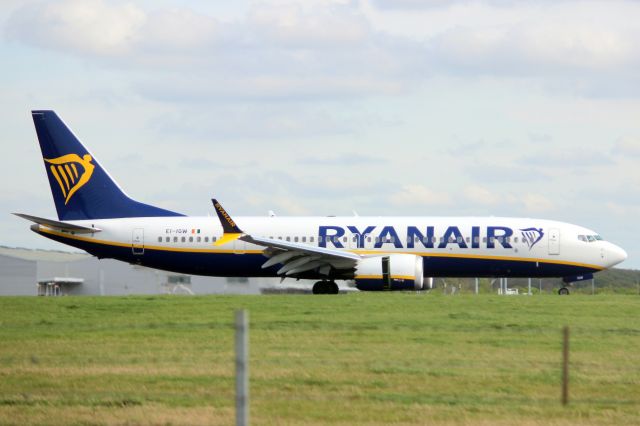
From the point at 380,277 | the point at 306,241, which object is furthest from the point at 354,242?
the point at 380,277

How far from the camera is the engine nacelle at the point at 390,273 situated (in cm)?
4153

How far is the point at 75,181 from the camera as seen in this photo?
47344 millimetres

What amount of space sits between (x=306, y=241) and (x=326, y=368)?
1028 inches

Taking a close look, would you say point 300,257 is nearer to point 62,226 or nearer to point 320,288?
point 320,288

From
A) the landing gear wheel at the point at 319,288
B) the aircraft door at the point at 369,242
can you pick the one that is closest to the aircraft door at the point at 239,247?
the landing gear wheel at the point at 319,288

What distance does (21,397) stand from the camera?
53.1 feet

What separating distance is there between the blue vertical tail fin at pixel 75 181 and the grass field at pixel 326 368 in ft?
59.5

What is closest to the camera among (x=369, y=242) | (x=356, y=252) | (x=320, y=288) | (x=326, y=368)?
(x=326, y=368)

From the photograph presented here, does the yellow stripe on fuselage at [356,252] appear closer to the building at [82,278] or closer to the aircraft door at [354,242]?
the aircraft door at [354,242]

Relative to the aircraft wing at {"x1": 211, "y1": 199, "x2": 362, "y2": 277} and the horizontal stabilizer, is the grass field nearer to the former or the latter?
the aircraft wing at {"x1": 211, "y1": 199, "x2": 362, "y2": 277}

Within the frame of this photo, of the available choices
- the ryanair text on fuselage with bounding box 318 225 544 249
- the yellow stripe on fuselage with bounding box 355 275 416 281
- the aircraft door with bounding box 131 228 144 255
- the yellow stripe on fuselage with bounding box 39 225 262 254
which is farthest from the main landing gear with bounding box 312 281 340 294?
the aircraft door with bounding box 131 228 144 255

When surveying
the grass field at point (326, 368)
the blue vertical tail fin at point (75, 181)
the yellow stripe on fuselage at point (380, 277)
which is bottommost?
the grass field at point (326, 368)

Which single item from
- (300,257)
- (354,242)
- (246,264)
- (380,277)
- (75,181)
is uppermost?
(75,181)

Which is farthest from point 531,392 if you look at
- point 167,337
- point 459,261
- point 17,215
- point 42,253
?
point 42,253
